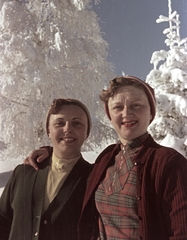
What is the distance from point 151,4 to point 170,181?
0.45 m

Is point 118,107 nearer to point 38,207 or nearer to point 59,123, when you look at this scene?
point 59,123

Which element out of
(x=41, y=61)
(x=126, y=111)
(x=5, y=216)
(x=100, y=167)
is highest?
(x=41, y=61)

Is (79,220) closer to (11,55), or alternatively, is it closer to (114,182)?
(114,182)

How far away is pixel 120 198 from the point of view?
19.2 inches

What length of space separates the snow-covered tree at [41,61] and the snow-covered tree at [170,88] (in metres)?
0.13

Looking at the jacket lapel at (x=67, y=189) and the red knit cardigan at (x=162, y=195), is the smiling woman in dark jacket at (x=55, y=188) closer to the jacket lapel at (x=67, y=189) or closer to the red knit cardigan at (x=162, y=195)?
the jacket lapel at (x=67, y=189)

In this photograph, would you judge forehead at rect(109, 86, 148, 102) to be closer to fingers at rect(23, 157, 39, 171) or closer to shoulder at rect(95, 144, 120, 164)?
shoulder at rect(95, 144, 120, 164)

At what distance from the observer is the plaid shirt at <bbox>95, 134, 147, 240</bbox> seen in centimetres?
47

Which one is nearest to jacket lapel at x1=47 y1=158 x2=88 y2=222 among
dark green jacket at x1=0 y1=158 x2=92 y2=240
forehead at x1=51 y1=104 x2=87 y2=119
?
dark green jacket at x1=0 y1=158 x2=92 y2=240

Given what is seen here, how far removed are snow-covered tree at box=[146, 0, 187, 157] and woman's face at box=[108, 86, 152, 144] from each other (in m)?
0.07

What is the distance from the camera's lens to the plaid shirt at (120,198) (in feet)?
1.54

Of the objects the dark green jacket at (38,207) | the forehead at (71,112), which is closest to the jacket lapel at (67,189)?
the dark green jacket at (38,207)

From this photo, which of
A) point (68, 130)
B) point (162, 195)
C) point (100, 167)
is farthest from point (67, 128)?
point (162, 195)

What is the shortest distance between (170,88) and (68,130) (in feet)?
0.91
